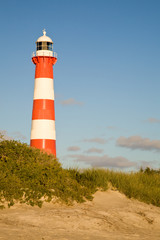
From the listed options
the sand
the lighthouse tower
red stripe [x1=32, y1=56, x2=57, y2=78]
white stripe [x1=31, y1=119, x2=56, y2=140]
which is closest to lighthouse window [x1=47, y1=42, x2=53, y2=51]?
the lighthouse tower

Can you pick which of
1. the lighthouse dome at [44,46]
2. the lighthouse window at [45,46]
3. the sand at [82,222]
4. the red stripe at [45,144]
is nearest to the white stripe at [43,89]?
the lighthouse dome at [44,46]

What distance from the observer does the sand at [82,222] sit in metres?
9.36

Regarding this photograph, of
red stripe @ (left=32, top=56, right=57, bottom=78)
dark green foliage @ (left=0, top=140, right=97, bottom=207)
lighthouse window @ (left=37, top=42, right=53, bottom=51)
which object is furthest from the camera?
lighthouse window @ (left=37, top=42, right=53, bottom=51)

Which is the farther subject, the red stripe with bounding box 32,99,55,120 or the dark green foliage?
the red stripe with bounding box 32,99,55,120

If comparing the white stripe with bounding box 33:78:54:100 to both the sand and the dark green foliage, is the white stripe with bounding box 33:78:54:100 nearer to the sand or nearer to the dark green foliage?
the dark green foliage

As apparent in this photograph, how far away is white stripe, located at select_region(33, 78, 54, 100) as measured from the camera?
31.8 metres

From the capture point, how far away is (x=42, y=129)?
31094 mm

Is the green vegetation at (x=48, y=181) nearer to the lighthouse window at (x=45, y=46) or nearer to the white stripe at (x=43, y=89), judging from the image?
the white stripe at (x=43, y=89)

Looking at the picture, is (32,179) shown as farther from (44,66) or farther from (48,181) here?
(44,66)

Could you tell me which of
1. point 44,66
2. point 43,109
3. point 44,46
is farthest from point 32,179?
point 44,46

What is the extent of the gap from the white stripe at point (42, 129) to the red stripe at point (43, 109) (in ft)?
1.32

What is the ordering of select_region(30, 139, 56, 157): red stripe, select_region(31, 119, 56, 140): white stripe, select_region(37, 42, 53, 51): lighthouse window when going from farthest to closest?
select_region(37, 42, 53, 51): lighthouse window
select_region(31, 119, 56, 140): white stripe
select_region(30, 139, 56, 157): red stripe

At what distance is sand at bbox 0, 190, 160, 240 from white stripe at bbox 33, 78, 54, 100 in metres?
18.4

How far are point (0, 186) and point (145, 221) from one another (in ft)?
16.8
